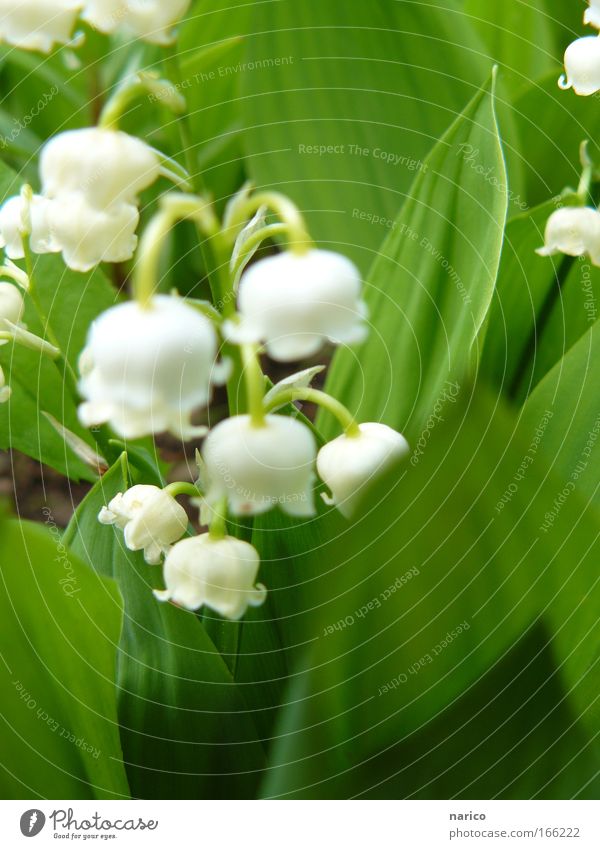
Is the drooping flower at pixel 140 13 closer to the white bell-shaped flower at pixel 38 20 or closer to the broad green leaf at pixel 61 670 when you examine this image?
the white bell-shaped flower at pixel 38 20

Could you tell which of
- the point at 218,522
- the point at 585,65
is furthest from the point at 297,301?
the point at 585,65

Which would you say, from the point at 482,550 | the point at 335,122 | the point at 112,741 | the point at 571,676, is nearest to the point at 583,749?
the point at 571,676
